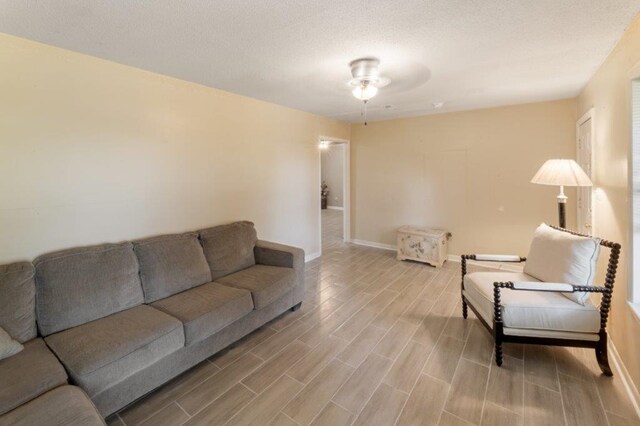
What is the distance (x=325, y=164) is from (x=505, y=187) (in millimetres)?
8213

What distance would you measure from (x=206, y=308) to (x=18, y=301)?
3.58ft

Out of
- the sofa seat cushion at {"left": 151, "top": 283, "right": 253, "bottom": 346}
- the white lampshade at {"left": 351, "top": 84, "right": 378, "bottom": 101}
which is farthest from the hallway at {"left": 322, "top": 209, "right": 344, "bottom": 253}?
the white lampshade at {"left": 351, "top": 84, "right": 378, "bottom": 101}

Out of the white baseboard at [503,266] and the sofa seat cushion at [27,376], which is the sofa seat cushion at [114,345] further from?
the white baseboard at [503,266]

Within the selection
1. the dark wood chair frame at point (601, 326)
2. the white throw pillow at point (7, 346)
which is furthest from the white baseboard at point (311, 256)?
the white throw pillow at point (7, 346)

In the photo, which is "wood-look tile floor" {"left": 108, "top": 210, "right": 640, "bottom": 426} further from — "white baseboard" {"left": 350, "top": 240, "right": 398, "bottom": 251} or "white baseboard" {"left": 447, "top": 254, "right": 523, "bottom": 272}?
"white baseboard" {"left": 350, "top": 240, "right": 398, "bottom": 251}

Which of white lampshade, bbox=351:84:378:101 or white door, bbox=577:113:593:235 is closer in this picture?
white lampshade, bbox=351:84:378:101

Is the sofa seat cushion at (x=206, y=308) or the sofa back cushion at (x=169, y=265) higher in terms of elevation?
the sofa back cushion at (x=169, y=265)

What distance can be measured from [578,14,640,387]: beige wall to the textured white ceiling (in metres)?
0.18

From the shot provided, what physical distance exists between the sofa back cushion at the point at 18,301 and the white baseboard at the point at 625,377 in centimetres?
370

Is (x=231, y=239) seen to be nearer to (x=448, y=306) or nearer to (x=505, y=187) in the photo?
(x=448, y=306)

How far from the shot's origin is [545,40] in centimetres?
211

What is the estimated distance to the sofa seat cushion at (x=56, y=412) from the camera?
1.17m

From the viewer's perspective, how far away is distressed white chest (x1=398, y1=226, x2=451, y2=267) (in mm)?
4406

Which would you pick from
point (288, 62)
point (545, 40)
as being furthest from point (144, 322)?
point (545, 40)
